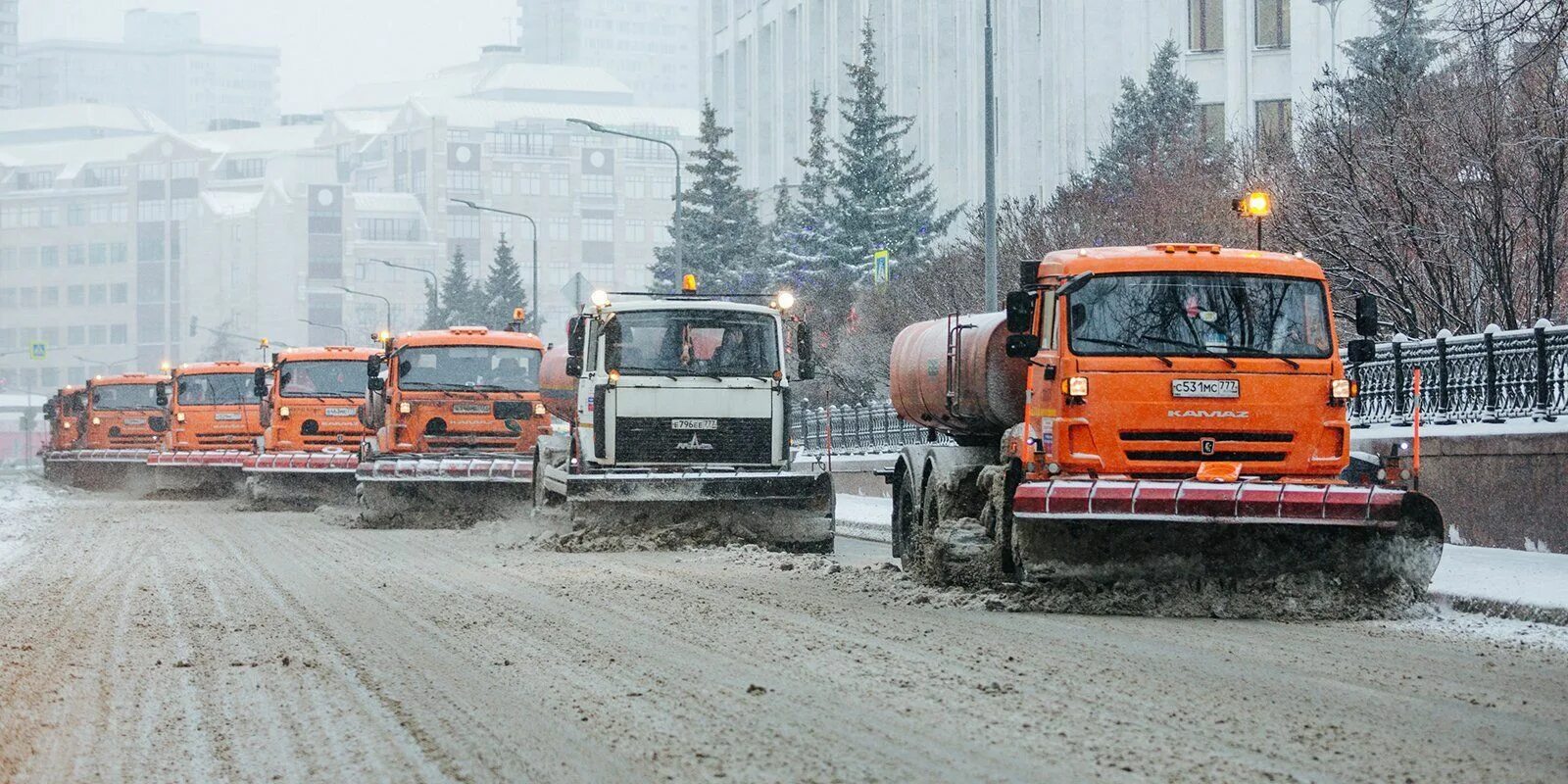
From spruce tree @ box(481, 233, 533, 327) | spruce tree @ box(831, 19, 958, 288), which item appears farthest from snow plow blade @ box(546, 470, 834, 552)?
spruce tree @ box(481, 233, 533, 327)

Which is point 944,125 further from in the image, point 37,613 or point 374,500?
point 37,613

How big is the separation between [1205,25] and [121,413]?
127 ft

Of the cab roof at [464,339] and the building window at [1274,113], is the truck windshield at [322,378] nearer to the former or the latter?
the cab roof at [464,339]

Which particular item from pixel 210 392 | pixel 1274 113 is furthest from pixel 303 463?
pixel 1274 113

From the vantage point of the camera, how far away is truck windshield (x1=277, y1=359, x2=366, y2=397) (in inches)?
1262

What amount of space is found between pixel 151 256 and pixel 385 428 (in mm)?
168159

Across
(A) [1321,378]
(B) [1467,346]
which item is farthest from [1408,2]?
(A) [1321,378]

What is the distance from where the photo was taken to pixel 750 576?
16.7 m

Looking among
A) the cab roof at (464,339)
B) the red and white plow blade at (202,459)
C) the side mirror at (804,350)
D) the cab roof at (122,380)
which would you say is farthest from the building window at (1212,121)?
the side mirror at (804,350)

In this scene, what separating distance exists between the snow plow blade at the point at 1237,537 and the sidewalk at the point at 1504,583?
61cm

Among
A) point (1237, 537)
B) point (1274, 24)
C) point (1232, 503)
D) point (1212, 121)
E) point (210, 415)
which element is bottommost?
point (1237, 537)

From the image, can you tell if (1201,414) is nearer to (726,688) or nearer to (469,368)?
(726,688)

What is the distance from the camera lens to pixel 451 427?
26.7 m

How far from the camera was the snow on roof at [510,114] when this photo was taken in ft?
593
